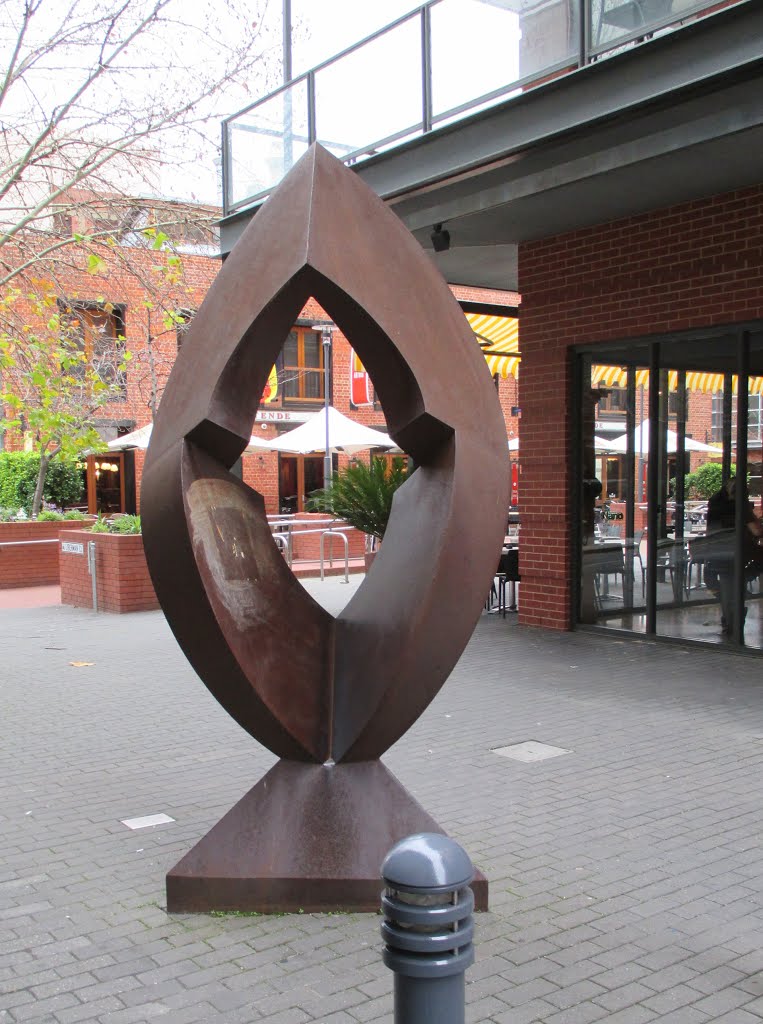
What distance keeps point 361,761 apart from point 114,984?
136cm

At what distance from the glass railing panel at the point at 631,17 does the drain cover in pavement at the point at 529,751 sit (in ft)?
17.0

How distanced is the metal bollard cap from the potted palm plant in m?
10.2

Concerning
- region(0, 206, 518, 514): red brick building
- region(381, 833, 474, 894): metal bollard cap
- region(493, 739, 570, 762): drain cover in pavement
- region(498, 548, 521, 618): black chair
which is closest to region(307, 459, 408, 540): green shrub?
region(498, 548, 521, 618): black chair

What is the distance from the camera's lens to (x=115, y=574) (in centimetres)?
1380

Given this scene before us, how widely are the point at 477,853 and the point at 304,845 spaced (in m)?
0.96

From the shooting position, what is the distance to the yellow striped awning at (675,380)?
955 cm

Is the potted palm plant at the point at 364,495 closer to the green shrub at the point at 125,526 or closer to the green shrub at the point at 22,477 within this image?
the green shrub at the point at 125,526

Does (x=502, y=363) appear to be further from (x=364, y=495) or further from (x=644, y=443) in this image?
(x=644, y=443)

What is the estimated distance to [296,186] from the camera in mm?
4422

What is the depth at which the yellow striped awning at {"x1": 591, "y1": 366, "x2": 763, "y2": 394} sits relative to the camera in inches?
376

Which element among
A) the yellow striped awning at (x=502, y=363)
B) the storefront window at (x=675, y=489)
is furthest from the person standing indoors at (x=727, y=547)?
the yellow striped awning at (x=502, y=363)

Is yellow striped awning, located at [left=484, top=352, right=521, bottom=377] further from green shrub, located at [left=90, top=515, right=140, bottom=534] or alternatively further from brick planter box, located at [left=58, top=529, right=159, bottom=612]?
brick planter box, located at [left=58, top=529, right=159, bottom=612]

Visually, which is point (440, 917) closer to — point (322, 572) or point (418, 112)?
point (418, 112)


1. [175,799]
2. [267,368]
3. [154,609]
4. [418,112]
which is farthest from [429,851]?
[154,609]
